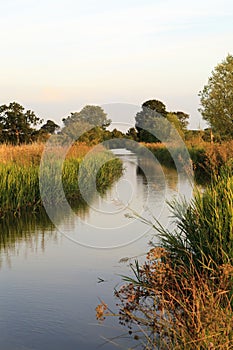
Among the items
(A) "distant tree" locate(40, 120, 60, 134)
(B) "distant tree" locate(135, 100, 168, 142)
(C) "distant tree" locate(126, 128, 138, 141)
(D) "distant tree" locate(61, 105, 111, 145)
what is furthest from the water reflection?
(C) "distant tree" locate(126, 128, 138, 141)

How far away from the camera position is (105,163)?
2480 cm

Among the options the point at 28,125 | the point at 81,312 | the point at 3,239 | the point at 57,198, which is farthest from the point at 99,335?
the point at 28,125

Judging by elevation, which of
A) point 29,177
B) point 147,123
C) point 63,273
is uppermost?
point 147,123

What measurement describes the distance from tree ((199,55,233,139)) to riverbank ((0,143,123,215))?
16.9m

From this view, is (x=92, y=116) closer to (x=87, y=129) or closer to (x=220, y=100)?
(x=87, y=129)

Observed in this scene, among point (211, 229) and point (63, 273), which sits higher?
point (211, 229)

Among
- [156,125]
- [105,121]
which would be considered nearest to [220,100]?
[156,125]

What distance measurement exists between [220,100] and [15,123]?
1495cm

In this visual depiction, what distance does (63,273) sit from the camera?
27.3ft

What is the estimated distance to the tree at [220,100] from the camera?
37.4 m

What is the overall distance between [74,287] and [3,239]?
3.66m

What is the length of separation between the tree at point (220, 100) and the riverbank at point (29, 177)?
55.4ft

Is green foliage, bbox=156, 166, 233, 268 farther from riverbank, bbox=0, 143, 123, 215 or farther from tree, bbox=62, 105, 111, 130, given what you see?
tree, bbox=62, 105, 111, 130

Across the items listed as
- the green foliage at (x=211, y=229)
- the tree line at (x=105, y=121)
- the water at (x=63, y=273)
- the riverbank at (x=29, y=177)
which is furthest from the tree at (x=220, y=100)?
the green foliage at (x=211, y=229)
